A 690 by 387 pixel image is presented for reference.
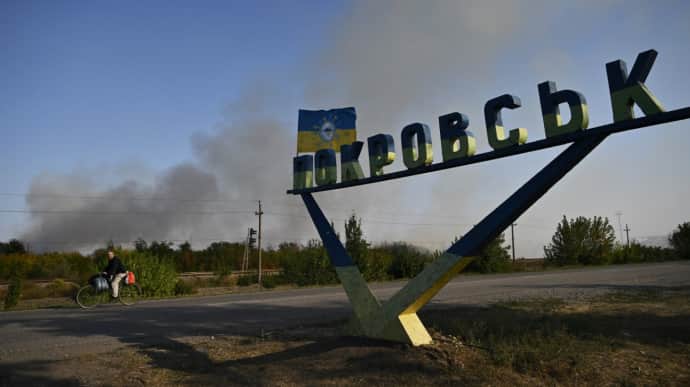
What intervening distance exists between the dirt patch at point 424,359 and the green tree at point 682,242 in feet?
170

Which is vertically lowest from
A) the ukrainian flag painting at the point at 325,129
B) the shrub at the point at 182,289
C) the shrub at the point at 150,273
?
the shrub at the point at 182,289

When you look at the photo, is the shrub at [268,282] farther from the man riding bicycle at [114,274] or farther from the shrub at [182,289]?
the man riding bicycle at [114,274]

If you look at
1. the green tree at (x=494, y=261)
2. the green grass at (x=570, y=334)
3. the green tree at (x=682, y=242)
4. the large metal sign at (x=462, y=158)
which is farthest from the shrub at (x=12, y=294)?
the green tree at (x=682, y=242)

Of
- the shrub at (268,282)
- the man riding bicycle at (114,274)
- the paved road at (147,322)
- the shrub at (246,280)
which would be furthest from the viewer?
the shrub at (246,280)

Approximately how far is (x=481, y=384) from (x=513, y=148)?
2.81 meters

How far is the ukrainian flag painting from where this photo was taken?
923 cm

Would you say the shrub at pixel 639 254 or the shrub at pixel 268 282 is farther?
the shrub at pixel 639 254

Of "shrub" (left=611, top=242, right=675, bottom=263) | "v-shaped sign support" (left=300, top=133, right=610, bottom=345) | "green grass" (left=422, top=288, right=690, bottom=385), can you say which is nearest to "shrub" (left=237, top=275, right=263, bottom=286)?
"green grass" (left=422, top=288, right=690, bottom=385)

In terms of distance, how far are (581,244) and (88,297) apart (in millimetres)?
43041

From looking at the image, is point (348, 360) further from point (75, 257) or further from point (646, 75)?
point (75, 257)

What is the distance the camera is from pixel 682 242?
2090 inches

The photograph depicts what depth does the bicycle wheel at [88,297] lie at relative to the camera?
15.3 metres

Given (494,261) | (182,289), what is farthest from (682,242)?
(182,289)

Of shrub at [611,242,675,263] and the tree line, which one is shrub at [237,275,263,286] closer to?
the tree line
